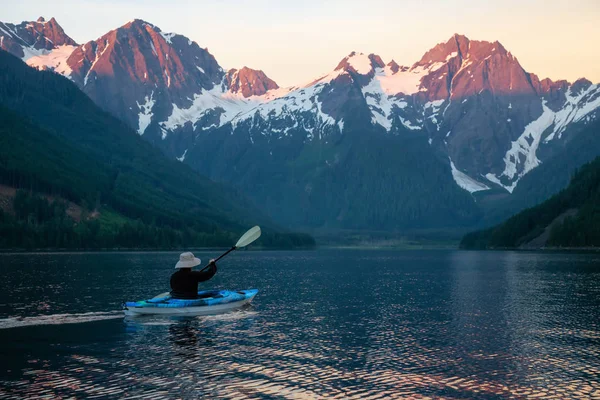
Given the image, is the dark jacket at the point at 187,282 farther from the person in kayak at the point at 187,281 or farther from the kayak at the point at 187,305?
the kayak at the point at 187,305

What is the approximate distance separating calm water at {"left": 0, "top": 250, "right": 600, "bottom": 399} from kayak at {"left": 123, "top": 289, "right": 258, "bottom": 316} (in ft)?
4.86

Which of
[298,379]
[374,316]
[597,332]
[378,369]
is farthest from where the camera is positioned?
[374,316]

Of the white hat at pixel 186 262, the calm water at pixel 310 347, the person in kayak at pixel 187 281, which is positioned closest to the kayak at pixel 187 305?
the person in kayak at pixel 187 281

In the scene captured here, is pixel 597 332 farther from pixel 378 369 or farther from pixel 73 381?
pixel 73 381

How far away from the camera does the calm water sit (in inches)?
1982

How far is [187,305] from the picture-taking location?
8481cm

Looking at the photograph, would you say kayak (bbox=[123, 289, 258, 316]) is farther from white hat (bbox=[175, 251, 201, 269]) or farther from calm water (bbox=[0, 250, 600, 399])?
white hat (bbox=[175, 251, 201, 269])

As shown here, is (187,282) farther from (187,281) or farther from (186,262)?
(186,262)

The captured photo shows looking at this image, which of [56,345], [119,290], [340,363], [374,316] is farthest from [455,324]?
[119,290]

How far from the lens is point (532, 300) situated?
109 metres

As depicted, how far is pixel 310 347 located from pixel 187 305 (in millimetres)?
23810

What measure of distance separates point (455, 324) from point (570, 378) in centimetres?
2880

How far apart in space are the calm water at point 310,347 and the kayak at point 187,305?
1.48m

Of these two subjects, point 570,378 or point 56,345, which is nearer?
point 570,378
